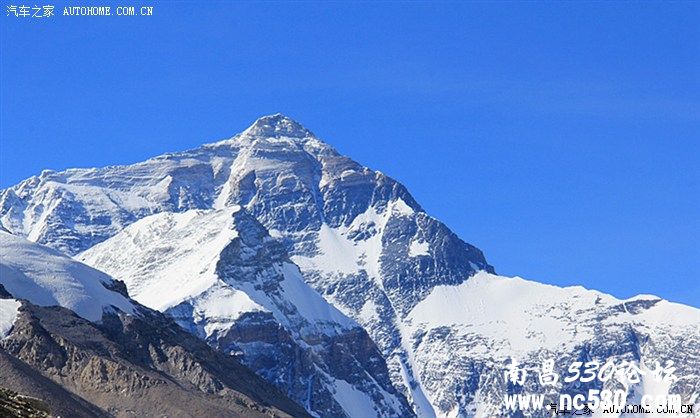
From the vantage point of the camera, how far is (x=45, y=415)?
81.0 meters

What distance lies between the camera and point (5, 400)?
8050cm

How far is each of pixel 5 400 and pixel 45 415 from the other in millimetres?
1839
